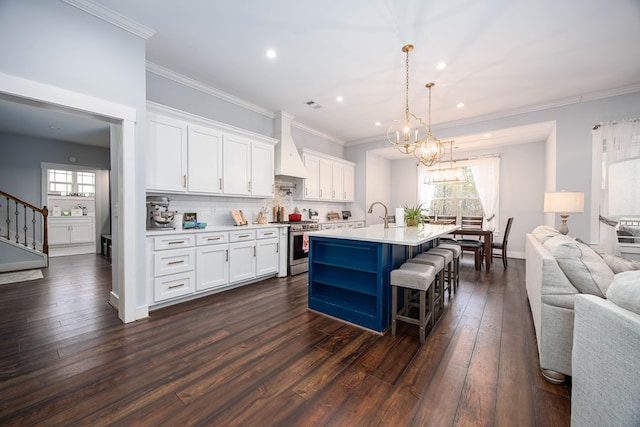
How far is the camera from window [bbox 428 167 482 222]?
6.61 m

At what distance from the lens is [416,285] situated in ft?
7.44

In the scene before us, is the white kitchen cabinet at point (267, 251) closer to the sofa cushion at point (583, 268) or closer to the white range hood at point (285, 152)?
the white range hood at point (285, 152)

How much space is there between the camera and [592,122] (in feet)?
13.2

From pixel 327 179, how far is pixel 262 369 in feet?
14.8

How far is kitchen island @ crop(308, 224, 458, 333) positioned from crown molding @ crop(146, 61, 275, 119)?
2.82 m

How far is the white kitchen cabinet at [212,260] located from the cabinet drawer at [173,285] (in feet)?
0.28

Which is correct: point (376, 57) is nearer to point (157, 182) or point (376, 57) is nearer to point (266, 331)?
point (157, 182)

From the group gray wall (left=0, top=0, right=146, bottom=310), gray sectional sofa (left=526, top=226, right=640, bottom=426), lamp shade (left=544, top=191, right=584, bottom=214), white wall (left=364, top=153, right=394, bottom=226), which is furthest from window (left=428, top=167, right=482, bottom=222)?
gray wall (left=0, top=0, right=146, bottom=310)

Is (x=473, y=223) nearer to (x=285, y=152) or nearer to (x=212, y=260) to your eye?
(x=285, y=152)

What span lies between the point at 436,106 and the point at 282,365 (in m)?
4.61

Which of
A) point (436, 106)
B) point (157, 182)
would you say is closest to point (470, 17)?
point (436, 106)

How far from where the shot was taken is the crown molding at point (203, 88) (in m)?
3.38

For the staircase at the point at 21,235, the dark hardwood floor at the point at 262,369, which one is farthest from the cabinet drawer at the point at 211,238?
the staircase at the point at 21,235

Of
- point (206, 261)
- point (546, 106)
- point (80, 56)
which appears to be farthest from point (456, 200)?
point (80, 56)
